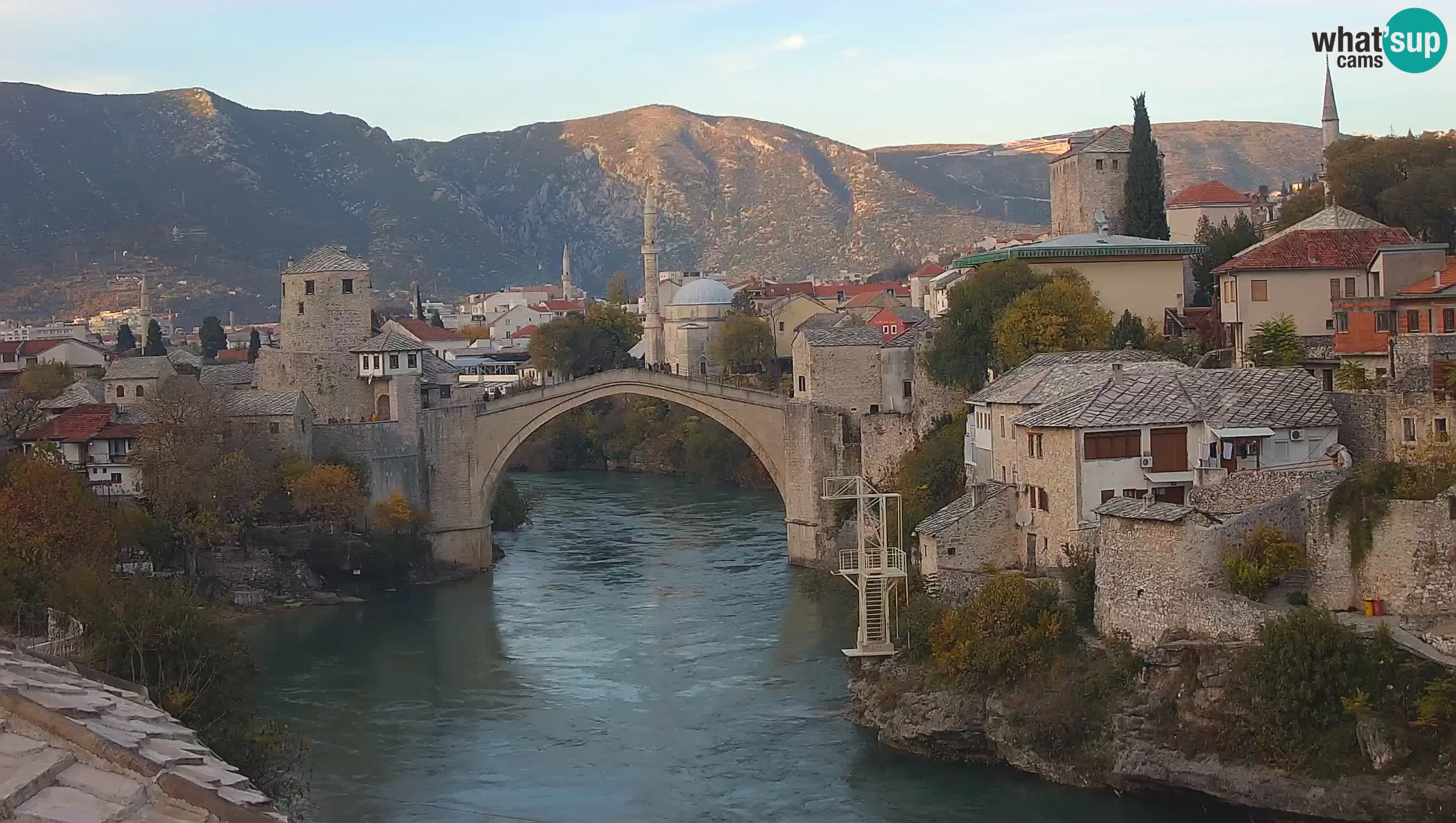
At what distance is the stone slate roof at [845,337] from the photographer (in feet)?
142

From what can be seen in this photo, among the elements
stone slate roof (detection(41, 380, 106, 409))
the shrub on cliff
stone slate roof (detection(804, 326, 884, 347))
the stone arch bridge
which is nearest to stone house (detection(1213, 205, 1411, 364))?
the shrub on cliff

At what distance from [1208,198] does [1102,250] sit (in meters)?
17.1

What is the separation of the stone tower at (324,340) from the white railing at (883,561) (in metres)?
18.1

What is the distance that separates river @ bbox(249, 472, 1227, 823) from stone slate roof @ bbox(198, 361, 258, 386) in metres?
9.56

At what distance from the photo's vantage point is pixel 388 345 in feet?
151

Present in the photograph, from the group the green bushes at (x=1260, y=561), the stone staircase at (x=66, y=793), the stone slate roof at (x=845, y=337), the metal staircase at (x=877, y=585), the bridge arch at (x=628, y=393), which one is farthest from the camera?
the bridge arch at (x=628, y=393)

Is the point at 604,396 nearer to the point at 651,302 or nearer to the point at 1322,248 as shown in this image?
the point at 1322,248

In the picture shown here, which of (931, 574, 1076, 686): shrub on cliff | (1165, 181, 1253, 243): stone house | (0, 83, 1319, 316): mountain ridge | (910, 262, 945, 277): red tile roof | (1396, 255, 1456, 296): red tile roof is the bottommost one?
(931, 574, 1076, 686): shrub on cliff

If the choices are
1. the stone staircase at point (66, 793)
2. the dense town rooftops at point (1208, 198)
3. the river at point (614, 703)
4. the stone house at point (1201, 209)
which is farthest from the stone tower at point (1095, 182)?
the stone staircase at point (66, 793)

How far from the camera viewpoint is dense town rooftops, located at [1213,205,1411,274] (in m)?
33.4

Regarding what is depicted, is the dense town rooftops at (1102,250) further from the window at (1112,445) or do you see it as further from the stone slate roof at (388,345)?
the stone slate roof at (388,345)

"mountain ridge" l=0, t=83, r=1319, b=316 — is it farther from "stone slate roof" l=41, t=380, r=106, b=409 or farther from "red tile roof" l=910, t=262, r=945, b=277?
"stone slate roof" l=41, t=380, r=106, b=409

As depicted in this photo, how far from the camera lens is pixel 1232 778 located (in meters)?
21.8

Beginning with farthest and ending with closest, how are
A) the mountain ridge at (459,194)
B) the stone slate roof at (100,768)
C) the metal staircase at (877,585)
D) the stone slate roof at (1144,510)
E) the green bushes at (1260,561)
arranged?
the mountain ridge at (459,194) → the metal staircase at (877,585) → the stone slate roof at (1144,510) → the green bushes at (1260,561) → the stone slate roof at (100,768)
